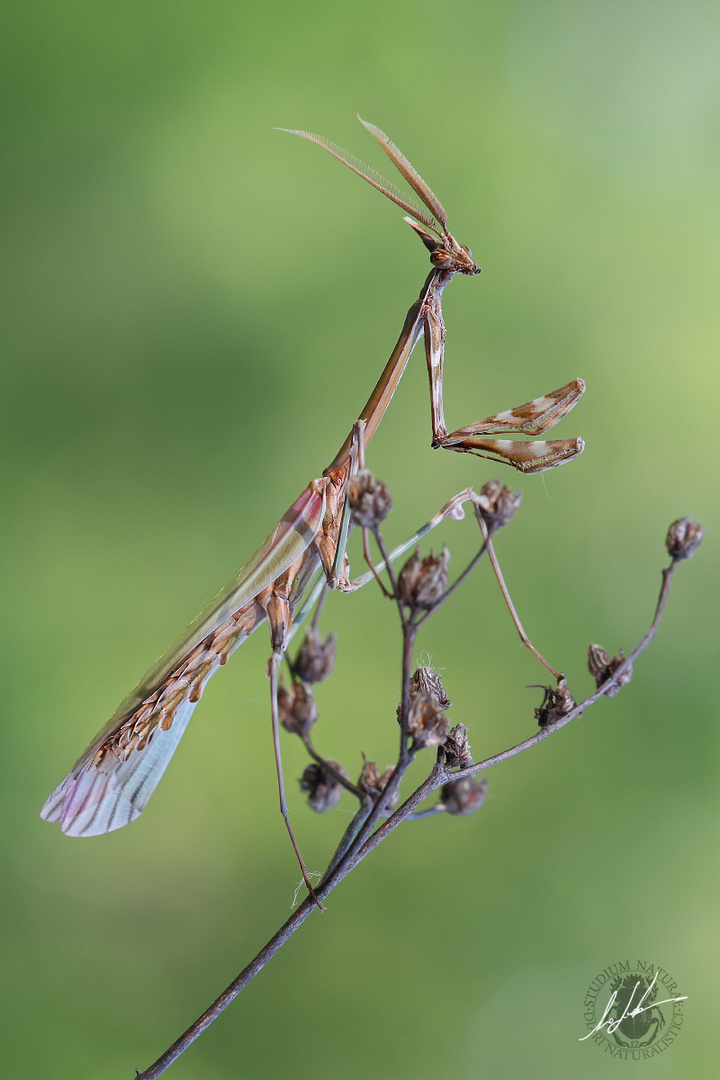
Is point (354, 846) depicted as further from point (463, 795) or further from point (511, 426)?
point (511, 426)

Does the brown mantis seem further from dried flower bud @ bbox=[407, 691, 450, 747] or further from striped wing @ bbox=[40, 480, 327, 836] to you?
dried flower bud @ bbox=[407, 691, 450, 747]

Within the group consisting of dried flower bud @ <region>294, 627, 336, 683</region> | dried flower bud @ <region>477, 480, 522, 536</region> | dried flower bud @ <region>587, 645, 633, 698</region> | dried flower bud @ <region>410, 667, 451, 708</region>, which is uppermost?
dried flower bud @ <region>477, 480, 522, 536</region>

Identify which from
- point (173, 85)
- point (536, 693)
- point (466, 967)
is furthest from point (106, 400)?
point (466, 967)

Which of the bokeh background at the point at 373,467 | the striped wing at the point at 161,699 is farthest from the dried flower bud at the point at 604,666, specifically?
the bokeh background at the point at 373,467

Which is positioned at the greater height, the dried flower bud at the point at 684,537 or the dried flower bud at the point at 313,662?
the dried flower bud at the point at 684,537
